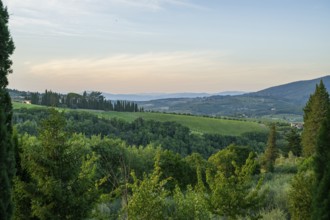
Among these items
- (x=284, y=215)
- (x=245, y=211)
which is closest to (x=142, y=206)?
(x=245, y=211)

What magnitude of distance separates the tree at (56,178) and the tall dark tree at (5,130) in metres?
0.55

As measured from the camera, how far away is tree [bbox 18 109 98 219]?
29.0 feet

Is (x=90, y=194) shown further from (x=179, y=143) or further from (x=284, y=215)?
(x=179, y=143)

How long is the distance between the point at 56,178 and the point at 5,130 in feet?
5.56

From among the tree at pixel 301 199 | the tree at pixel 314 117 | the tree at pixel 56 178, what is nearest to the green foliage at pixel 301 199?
the tree at pixel 301 199

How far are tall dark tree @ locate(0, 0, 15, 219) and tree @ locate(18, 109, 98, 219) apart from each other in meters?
0.55

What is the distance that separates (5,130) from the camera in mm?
8164

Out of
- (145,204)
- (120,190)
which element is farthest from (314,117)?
(145,204)

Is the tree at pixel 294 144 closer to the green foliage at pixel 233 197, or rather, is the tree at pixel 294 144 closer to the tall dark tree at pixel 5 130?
the green foliage at pixel 233 197

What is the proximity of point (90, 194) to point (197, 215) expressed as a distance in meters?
2.80

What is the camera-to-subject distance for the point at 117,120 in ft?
307

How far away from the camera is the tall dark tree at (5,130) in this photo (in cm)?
796

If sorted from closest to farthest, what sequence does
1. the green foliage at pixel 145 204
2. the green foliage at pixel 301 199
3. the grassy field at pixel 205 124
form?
1. the green foliage at pixel 145 204
2. the green foliage at pixel 301 199
3. the grassy field at pixel 205 124

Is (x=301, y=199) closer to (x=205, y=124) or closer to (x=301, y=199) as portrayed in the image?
(x=301, y=199)
